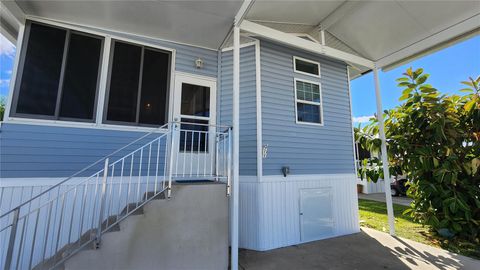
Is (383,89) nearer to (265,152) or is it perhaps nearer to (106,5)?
(265,152)

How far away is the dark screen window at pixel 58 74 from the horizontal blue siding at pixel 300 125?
127 inches

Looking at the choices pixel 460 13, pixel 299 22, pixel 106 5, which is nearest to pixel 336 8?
pixel 299 22

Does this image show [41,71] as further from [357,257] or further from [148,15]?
[357,257]

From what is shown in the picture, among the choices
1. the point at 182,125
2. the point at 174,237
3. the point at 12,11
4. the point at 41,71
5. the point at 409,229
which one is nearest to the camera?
the point at 174,237

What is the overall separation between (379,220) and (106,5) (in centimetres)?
821

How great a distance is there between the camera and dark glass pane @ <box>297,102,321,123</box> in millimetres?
5070

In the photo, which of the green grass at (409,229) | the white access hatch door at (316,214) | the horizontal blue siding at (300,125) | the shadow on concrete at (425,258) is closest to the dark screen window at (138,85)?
the horizontal blue siding at (300,125)

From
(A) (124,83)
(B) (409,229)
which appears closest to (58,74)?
(A) (124,83)

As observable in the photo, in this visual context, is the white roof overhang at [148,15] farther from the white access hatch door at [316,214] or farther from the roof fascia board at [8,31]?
the white access hatch door at [316,214]

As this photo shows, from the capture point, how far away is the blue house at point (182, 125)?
306 cm

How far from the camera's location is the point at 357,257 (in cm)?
387

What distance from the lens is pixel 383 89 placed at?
568cm

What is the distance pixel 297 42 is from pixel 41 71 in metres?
4.57

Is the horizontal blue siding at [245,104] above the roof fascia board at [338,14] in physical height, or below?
below
